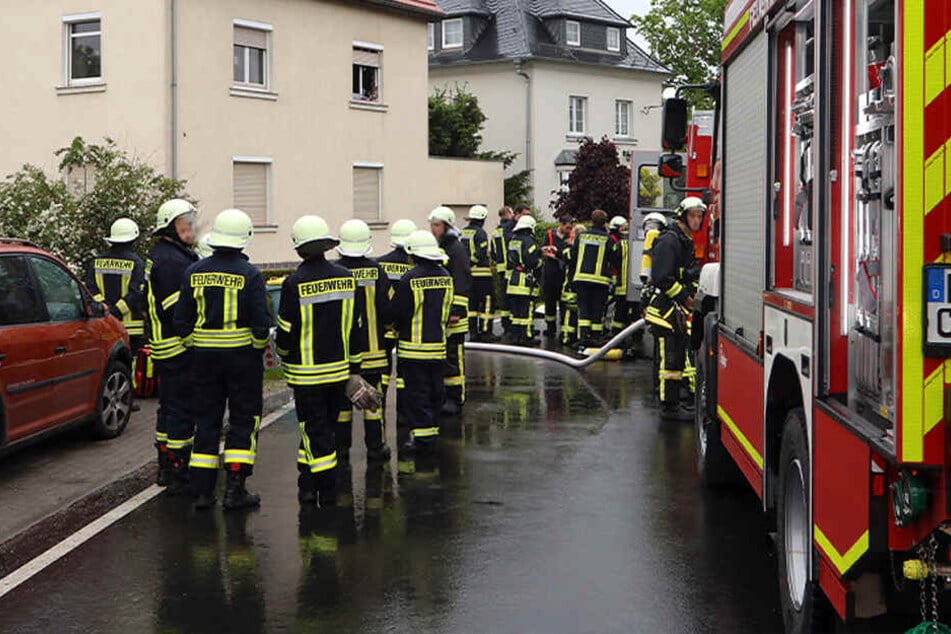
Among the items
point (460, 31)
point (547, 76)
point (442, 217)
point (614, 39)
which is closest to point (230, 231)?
point (442, 217)

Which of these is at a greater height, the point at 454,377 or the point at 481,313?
the point at 481,313

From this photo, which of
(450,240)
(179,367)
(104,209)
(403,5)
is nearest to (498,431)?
(450,240)

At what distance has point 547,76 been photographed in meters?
48.9

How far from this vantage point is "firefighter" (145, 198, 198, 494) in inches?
355

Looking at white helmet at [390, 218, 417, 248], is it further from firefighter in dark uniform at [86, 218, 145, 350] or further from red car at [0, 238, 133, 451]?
firefighter in dark uniform at [86, 218, 145, 350]

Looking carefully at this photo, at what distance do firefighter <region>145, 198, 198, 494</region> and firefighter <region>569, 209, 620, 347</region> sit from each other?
377 inches

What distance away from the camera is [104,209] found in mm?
14883

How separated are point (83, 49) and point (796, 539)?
23.6 m

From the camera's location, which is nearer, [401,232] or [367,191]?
[401,232]

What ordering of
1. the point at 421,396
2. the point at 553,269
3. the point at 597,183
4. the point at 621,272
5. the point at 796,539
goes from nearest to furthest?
the point at 796,539, the point at 421,396, the point at 621,272, the point at 553,269, the point at 597,183

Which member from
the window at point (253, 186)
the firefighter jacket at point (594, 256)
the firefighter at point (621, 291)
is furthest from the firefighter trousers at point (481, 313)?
the window at point (253, 186)

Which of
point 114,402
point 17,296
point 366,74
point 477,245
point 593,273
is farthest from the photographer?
point 366,74

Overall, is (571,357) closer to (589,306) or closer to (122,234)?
(589,306)

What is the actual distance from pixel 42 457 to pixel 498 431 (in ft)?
12.5
